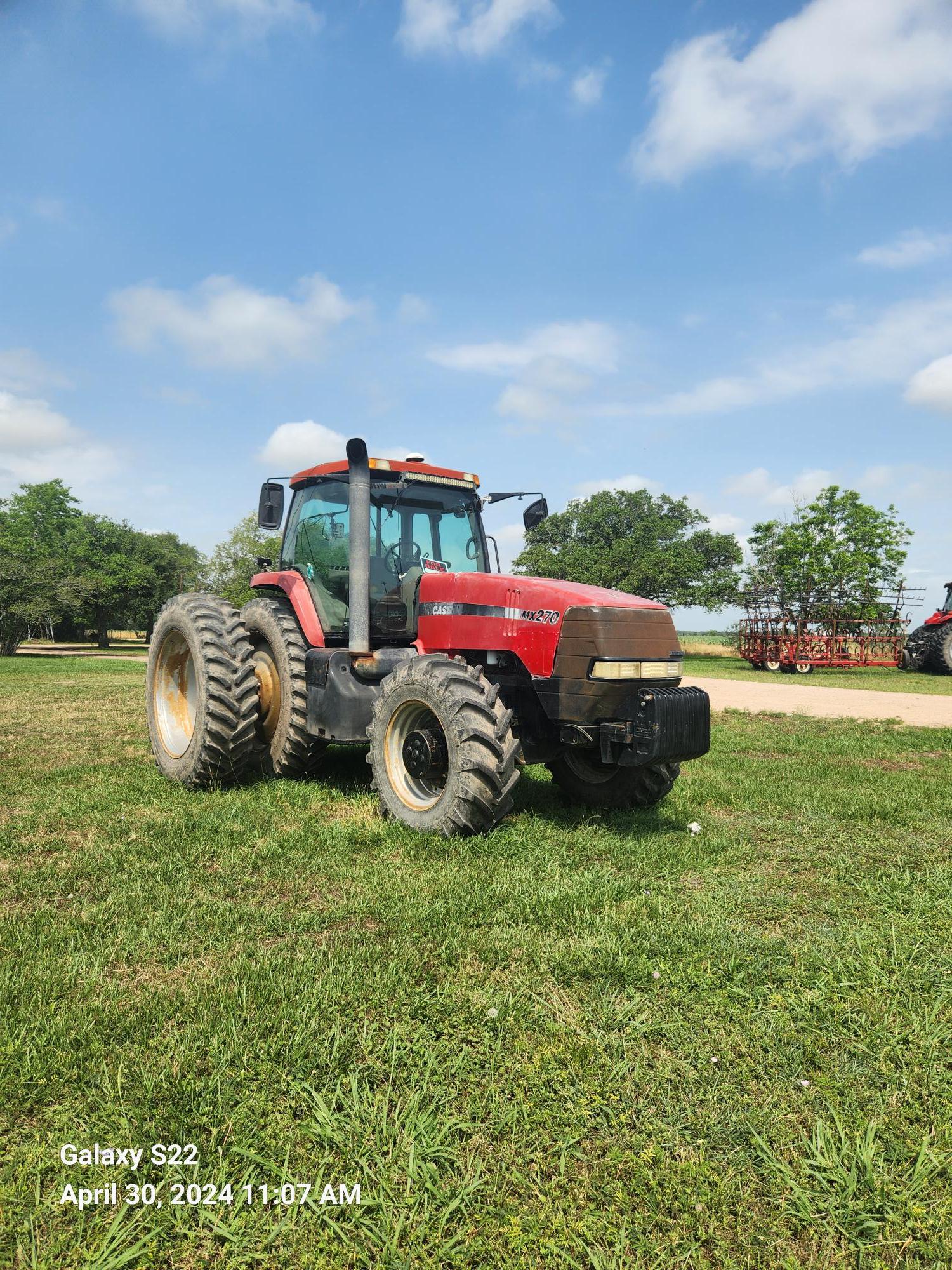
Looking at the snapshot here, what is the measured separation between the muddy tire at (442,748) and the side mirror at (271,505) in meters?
2.21

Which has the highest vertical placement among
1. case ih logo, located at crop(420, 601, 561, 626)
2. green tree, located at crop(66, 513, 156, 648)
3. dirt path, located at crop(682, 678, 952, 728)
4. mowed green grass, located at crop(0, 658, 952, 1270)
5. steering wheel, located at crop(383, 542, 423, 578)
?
green tree, located at crop(66, 513, 156, 648)

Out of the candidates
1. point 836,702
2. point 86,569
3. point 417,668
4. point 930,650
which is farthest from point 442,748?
point 86,569

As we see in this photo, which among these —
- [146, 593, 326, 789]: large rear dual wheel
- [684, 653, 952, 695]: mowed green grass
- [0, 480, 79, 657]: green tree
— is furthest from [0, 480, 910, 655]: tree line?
[146, 593, 326, 789]: large rear dual wheel

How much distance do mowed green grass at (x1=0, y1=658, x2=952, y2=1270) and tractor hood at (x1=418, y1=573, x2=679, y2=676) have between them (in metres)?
1.17

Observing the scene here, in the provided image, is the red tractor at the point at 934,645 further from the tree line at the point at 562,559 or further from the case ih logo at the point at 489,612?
the case ih logo at the point at 489,612

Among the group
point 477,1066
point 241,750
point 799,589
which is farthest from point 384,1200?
point 799,589

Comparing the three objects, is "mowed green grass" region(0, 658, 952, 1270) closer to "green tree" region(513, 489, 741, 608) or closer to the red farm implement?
the red farm implement

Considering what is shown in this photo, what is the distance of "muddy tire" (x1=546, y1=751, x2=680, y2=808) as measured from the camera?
17.5 ft

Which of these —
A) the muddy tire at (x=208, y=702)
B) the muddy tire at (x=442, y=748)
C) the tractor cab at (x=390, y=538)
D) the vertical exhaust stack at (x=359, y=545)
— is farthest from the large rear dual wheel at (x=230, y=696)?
the muddy tire at (x=442, y=748)

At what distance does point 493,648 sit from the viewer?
16.5 ft

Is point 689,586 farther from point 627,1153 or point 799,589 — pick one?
point 627,1153

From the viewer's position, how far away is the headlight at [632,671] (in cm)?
447

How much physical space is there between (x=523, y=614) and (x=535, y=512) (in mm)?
1523

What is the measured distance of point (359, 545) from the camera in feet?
17.3
